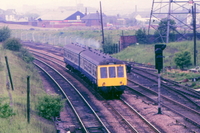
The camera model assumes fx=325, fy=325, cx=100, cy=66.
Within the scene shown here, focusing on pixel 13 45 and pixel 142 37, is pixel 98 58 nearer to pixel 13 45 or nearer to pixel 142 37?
pixel 13 45

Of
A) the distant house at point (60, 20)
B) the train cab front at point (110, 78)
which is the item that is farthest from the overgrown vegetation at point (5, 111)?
the distant house at point (60, 20)

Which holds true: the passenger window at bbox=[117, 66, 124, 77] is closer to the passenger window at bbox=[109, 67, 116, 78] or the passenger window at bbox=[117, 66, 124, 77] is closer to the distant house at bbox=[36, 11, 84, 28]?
the passenger window at bbox=[109, 67, 116, 78]

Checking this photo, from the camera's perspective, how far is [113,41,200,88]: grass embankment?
1165 inches

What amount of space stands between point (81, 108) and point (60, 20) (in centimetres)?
8715

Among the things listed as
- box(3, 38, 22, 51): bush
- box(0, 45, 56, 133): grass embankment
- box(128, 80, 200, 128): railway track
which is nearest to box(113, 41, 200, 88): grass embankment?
box(128, 80, 200, 128): railway track

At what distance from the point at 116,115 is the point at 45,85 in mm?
10314

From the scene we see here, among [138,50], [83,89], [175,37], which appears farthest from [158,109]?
[175,37]

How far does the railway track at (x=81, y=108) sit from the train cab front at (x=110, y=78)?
157 centimetres

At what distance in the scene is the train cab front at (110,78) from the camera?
20969 mm

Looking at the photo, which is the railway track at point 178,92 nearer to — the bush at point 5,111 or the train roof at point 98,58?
the train roof at point 98,58

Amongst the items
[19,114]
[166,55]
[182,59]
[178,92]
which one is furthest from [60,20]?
[19,114]

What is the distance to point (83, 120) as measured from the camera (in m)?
17.0

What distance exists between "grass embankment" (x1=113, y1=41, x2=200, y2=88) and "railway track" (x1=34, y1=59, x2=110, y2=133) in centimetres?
955

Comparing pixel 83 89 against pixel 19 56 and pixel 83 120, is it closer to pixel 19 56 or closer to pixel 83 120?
pixel 83 120
